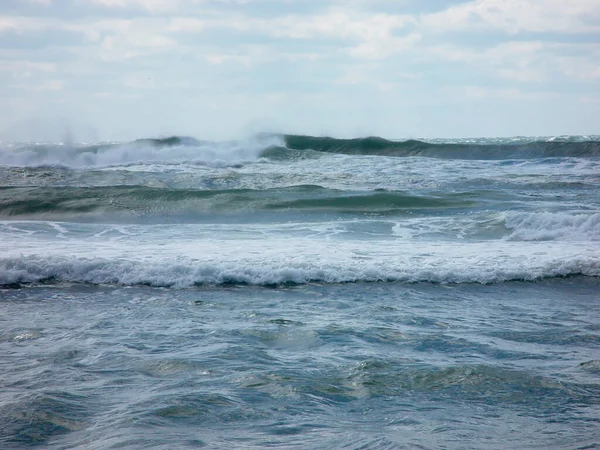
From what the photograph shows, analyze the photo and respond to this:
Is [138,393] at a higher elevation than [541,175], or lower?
lower

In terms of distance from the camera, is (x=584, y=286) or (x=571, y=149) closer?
(x=584, y=286)

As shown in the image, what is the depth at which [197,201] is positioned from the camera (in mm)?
16297

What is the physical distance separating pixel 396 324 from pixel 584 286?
3.24 meters

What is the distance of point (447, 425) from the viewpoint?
4.09 m

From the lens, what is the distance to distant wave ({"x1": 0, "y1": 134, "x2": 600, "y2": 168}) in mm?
26078

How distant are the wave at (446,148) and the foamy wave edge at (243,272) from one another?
21821 millimetres

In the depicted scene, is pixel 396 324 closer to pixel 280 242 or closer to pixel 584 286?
pixel 584 286

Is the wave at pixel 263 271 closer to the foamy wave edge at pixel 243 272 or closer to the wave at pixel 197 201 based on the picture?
the foamy wave edge at pixel 243 272

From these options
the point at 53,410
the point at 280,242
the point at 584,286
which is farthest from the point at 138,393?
the point at 280,242

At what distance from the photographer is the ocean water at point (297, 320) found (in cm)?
414

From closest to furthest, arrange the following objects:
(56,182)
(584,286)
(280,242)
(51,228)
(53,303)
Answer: (53,303), (584,286), (280,242), (51,228), (56,182)

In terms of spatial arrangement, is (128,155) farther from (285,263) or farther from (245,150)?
(285,263)

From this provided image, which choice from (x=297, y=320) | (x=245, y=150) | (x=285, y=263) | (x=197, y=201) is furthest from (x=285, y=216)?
(x=245, y=150)

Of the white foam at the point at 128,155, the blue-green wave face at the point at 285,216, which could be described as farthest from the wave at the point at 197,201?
the white foam at the point at 128,155
